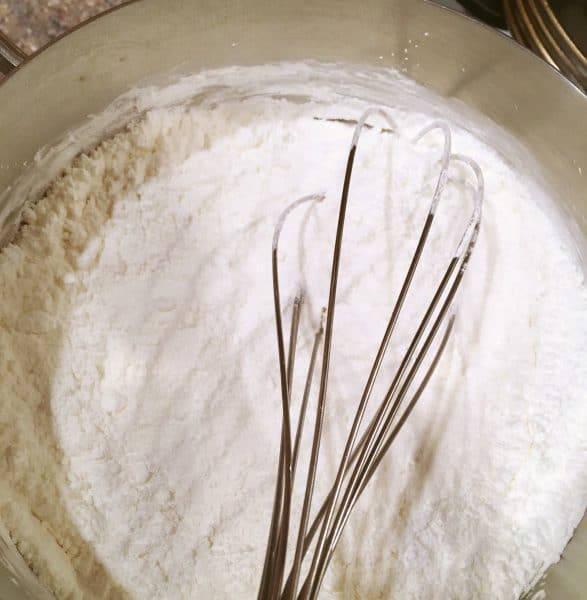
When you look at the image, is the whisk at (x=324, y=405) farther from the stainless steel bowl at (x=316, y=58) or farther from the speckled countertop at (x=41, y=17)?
the speckled countertop at (x=41, y=17)

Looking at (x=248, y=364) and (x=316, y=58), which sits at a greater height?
(x=316, y=58)

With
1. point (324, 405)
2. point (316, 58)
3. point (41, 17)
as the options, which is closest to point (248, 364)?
point (324, 405)

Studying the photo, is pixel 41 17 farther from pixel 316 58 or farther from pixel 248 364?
pixel 248 364

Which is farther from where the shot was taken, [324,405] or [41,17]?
[41,17]

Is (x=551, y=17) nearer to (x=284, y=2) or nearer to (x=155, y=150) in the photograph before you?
(x=284, y=2)

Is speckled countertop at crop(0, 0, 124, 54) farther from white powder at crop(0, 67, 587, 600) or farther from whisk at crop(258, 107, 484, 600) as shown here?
whisk at crop(258, 107, 484, 600)

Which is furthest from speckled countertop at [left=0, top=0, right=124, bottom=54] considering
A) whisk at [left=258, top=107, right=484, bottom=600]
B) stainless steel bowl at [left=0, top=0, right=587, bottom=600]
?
whisk at [left=258, top=107, right=484, bottom=600]
